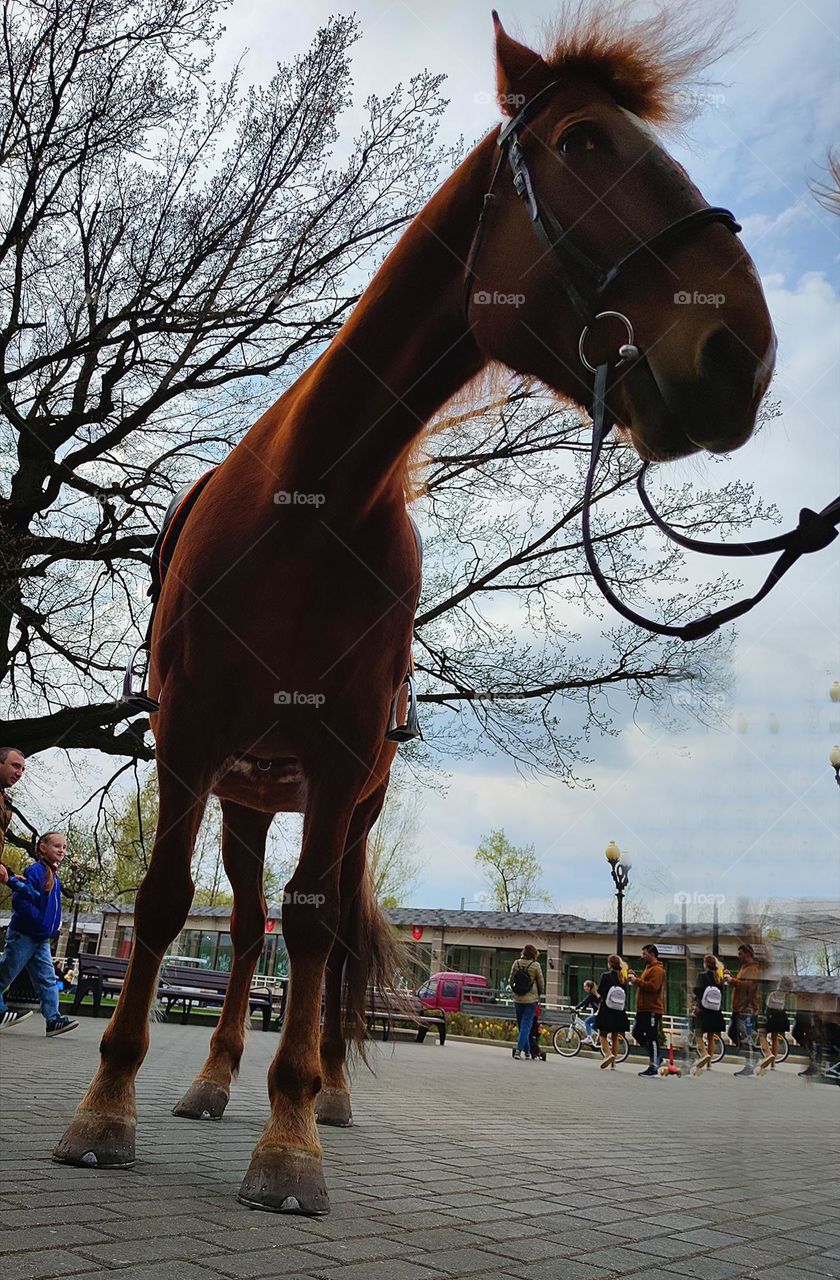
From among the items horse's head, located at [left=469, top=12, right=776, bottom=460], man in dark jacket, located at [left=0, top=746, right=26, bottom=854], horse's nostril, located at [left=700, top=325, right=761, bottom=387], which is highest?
horse's head, located at [left=469, top=12, right=776, bottom=460]

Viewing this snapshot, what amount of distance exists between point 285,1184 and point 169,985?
17.8 m

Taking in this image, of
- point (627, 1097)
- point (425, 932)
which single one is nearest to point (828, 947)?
point (627, 1097)

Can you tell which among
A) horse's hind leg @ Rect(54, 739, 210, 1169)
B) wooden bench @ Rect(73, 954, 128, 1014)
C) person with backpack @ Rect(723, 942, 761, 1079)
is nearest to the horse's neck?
horse's hind leg @ Rect(54, 739, 210, 1169)

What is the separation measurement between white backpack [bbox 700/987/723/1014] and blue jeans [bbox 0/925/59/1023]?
33.9 feet

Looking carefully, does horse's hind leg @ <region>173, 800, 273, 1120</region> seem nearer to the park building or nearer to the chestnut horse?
the chestnut horse

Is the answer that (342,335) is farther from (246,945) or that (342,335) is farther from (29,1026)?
(29,1026)

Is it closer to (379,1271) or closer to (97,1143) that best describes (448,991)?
(97,1143)

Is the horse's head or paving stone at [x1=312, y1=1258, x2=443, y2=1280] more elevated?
the horse's head

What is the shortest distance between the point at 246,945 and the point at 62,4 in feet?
30.7

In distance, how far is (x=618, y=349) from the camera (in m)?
2.55

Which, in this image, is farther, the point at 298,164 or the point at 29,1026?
the point at 29,1026

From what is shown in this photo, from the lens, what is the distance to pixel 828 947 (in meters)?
1.52

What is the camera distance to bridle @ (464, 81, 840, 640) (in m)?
2.17

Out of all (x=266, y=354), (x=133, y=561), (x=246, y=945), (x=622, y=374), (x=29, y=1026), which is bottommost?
(x=29, y=1026)
